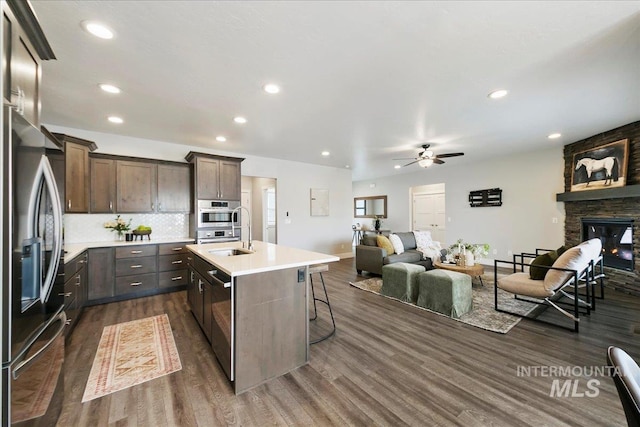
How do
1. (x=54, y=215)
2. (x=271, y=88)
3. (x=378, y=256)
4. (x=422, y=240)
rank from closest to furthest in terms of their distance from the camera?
(x=54, y=215), (x=271, y=88), (x=378, y=256), (x=422, y=240)

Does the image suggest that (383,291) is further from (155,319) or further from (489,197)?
(489,197)

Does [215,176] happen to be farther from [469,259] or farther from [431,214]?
[431,214]

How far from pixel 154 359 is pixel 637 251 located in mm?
6667

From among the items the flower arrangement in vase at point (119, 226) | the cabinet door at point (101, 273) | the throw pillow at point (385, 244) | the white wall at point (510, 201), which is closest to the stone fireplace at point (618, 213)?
the white wall at point (510, 201)

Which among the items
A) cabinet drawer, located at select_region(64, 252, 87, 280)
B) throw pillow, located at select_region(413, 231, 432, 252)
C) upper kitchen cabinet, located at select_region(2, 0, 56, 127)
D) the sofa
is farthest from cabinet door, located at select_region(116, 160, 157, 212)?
throw pillow, located at select_region(413, 231, 432, 252)

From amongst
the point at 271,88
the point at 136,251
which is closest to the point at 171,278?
the point at 136,251

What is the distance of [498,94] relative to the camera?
2885mm

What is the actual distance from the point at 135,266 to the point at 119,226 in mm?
773

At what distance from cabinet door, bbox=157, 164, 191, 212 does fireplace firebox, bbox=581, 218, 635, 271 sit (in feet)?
24.0

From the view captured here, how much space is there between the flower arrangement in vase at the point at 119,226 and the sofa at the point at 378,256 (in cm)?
421

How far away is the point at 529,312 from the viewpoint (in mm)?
3404

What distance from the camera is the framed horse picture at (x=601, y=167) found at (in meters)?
4.19

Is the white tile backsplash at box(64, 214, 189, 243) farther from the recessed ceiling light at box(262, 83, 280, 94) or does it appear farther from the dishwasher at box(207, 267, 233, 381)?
the recessed ceiling light at box(262, 83, 280, 94)

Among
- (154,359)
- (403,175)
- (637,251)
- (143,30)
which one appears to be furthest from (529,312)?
(403,175)
